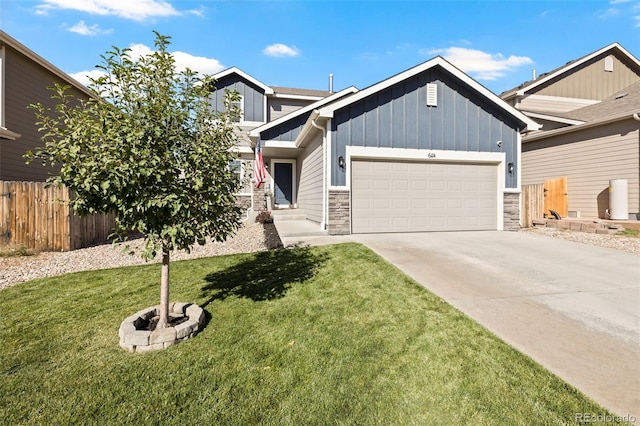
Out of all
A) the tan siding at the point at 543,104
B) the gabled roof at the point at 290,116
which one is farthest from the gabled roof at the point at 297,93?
the tan siding at the point at 543,104

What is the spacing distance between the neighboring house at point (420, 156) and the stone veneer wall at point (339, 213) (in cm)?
3

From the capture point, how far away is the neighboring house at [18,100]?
351 inches

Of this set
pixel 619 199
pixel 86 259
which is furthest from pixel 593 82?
pixel 86 259

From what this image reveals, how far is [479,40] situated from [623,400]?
523 inches

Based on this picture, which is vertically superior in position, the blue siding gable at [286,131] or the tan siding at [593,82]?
the tan siding at [593,82]

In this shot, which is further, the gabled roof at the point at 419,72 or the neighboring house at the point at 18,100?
the neighboring house at the point at 18,100

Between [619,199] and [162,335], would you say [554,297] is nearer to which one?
[162,335]

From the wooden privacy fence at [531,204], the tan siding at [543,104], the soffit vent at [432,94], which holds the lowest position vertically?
the wooden privacy fence at [531,204]

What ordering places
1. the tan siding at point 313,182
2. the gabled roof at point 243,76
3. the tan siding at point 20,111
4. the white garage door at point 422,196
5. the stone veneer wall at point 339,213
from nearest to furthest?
1. the stone veneer wall at point 339,213
2. the white garage door at point 422,196
3. the tan siding at point 20,111
4. the tan siding at point 313,182
5. the gabled roof at point 243,76

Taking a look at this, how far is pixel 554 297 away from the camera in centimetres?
385

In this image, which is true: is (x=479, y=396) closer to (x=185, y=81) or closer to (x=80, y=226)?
(x=185, y=81)

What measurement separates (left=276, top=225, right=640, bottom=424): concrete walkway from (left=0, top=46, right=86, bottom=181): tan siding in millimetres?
10136

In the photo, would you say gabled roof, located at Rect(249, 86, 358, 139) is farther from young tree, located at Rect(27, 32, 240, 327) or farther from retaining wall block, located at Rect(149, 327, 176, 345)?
retaining wall block, located at Rect(149, 327, 176, 345)

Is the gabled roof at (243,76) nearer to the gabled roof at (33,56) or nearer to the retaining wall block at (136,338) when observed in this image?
the gabled roof at (33,56)
